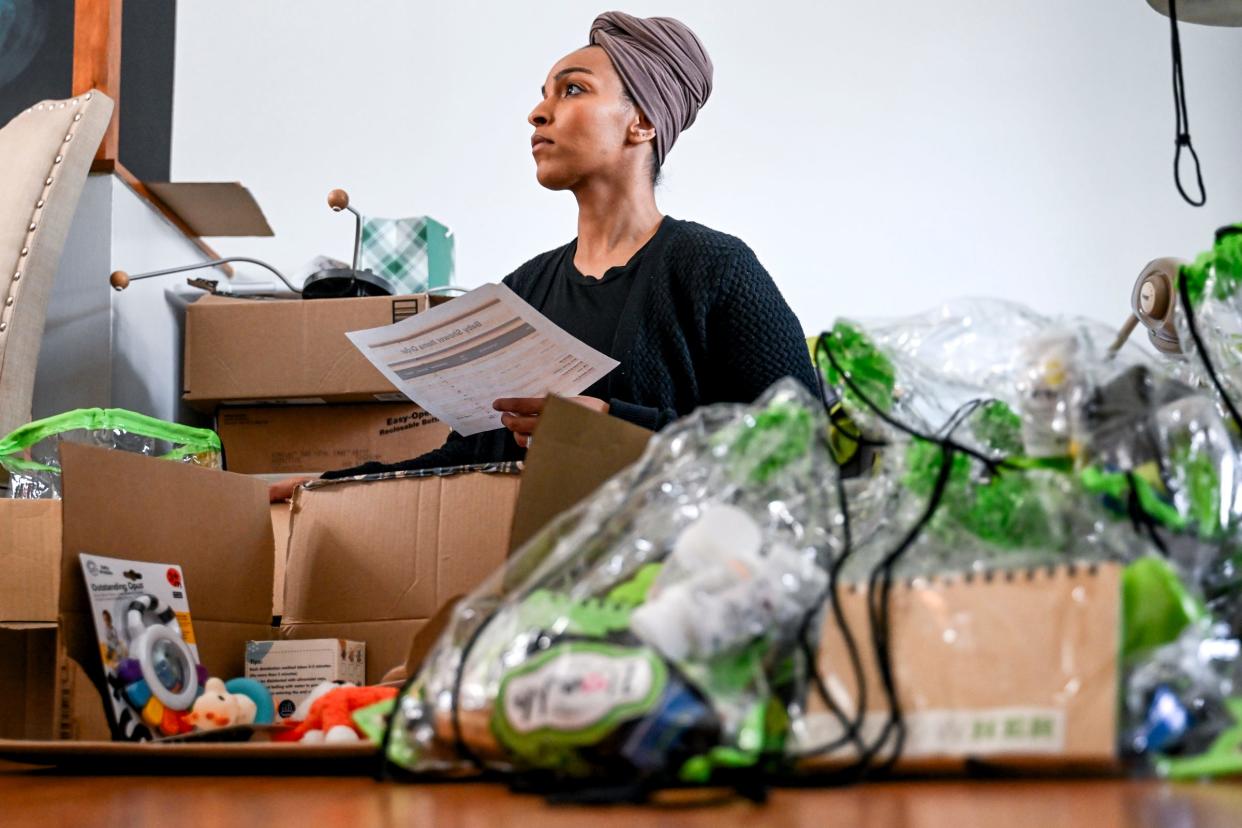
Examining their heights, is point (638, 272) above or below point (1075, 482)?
above

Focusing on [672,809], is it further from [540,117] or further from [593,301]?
[540,117]

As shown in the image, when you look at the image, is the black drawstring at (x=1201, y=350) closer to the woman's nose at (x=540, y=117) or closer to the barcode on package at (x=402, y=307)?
the woman's nose at (x=540, y=117)

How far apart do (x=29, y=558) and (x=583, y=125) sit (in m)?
0.91

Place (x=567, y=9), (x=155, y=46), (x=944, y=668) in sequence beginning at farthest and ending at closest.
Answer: (x=567, y=9)
(x=155, y=46)
(x=944, y=668)

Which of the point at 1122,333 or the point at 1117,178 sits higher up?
the point at 1117,178

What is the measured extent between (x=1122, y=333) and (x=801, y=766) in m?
Answer: 0.31

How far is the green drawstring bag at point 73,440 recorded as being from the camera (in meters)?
1.48

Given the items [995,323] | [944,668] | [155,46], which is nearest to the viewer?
[944,668]

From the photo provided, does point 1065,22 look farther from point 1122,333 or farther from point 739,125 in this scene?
point 1122,333

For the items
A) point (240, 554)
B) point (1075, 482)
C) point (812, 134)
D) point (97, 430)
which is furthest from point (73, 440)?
point (812, 134)

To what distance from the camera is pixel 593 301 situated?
158 centimetres

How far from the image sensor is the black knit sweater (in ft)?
4.66

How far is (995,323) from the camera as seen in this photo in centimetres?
67

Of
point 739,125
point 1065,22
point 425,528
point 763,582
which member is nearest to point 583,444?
point 763,582
